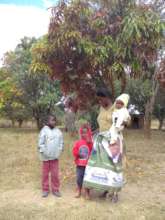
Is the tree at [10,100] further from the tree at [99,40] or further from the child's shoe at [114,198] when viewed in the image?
the child's shoe at [114,198]

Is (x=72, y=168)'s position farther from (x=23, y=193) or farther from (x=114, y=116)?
(x=114, y=116)

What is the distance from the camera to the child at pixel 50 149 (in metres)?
5.51

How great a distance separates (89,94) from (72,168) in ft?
5.36

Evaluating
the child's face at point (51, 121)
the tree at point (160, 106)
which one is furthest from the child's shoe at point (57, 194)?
the tree at point (160, 106)

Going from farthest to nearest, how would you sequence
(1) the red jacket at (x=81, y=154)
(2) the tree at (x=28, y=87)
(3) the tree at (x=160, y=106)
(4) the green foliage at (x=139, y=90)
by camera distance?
(3) the tree at (x=160, y=106) < (2) the tree at (x=28, y=87) < (4) the green foliage at (x=139, y=90) < (1) the red jacket at (x=81, y=154)

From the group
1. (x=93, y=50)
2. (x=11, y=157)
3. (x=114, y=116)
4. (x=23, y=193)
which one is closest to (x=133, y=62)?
(x=93, y=50)

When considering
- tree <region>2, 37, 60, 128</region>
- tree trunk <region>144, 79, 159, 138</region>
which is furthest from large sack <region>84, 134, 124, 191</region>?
tree <region>2, 37, 60, 128</region>

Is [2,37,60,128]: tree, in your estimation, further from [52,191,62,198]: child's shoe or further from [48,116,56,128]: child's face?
[52,191,62,198]: child's shoe

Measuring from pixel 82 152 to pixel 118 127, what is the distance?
0.69 m

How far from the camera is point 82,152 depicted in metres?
5.51

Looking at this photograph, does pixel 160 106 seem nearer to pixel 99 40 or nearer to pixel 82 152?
pixel 99 40

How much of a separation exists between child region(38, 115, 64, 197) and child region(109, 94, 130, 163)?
87cm

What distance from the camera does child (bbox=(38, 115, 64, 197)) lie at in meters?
5.51

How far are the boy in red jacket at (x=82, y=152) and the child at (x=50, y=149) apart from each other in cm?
29
